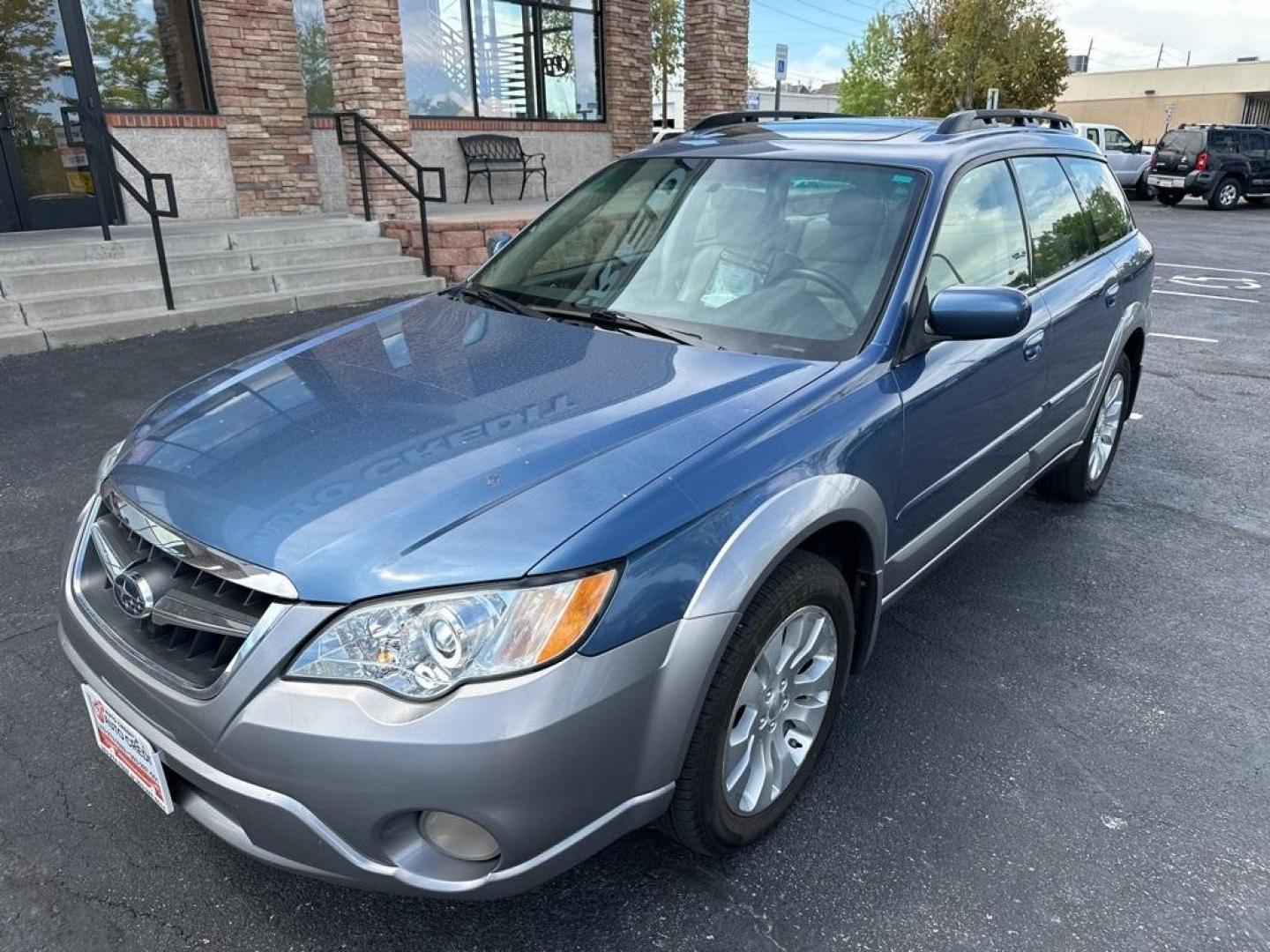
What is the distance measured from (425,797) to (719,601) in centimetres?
69

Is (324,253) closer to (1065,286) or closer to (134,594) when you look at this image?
(1065,286)

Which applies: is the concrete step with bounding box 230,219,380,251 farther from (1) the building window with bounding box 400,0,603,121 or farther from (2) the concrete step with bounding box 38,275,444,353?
(1) the building window with bounding box 400,0,603,121

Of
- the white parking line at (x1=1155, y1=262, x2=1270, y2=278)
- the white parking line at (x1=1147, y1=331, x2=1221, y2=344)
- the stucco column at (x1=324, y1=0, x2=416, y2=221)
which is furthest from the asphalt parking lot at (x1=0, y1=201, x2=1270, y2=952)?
the white parking line at (x1=1155, y1=262, x2=1270, y2=278)

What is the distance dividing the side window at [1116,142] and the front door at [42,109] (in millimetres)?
23611

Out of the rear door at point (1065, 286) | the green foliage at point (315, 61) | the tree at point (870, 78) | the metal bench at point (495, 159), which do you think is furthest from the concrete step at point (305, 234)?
the tree at point (870, 78)

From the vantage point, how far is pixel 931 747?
9.02 ft

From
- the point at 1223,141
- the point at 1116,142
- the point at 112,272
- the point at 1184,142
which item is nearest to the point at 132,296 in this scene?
the point at 112,272

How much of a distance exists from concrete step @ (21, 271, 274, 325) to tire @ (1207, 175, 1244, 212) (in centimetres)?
2264

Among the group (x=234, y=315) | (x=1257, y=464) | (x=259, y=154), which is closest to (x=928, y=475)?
(x=1257, y=464)

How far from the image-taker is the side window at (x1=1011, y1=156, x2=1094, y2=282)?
138 inches

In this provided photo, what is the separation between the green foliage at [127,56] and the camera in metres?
9.39

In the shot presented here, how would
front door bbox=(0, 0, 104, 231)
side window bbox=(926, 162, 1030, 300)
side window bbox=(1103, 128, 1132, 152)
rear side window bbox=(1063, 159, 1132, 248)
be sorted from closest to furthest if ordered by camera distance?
side window bbox=(926, 162, 1030, 300) < rear side window bbox=(1063, 159, 1132, 248) < front door bbox=(0, 0, 104, 231) < side window bbox=(1103, 128, 1132, 152)

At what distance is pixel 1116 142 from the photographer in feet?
78.4

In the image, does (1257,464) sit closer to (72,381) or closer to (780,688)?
(780,688)
